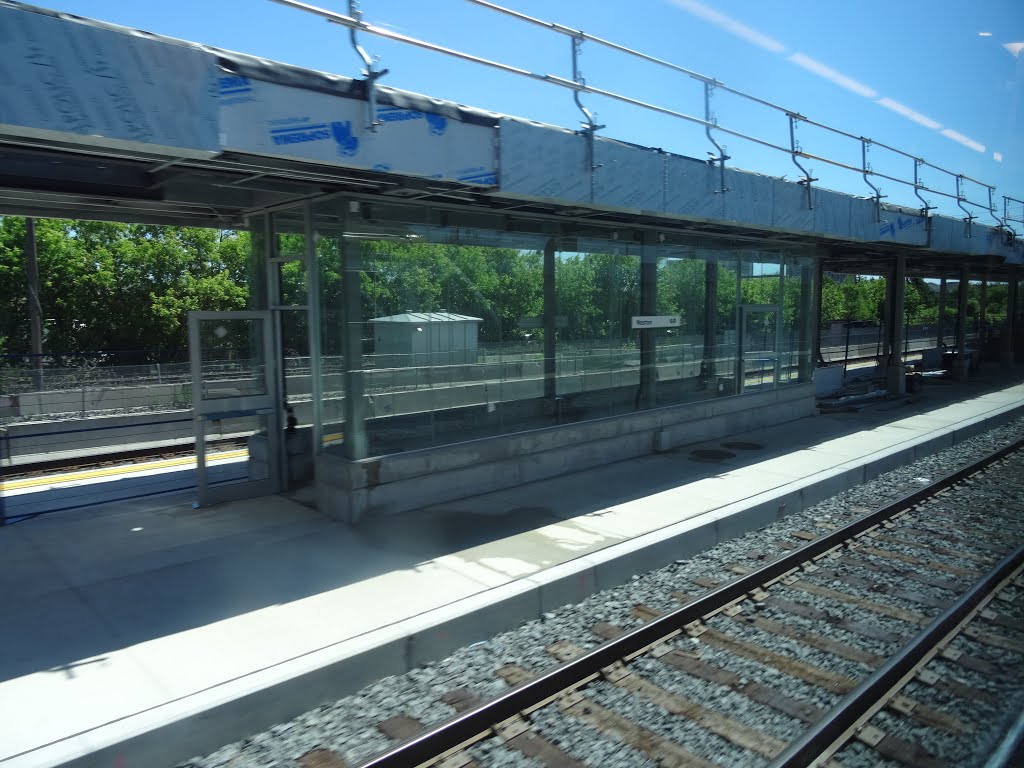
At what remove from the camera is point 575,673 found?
4766 mm

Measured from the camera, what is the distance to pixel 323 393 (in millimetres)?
8266

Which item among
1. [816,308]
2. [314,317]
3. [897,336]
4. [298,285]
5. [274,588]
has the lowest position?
[274,588]

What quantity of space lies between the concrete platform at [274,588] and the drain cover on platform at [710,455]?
695mm

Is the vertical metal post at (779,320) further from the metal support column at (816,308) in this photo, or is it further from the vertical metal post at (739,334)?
the metal support column at (816,308)

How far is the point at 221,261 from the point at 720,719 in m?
28.7

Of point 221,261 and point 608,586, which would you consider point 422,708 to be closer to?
point 608,586

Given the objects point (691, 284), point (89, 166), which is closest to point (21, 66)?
point (89, 166)

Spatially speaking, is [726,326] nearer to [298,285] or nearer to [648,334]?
[648,334]

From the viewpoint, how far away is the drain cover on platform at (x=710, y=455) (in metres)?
11.2

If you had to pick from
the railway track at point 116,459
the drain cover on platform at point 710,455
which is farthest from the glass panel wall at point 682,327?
the railway track at point 116,459

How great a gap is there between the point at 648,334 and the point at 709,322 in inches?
76.0

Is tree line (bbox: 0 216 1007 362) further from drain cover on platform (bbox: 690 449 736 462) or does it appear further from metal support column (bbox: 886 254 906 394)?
metal support column (bbox: 886 254 906 394)

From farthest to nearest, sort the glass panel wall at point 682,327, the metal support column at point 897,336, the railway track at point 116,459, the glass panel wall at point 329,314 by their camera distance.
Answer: the metal support column at point 897,336 < the glass panel wall at point 682,327 < the railway track at point 116,459 < the glass panel wall at point 329,314

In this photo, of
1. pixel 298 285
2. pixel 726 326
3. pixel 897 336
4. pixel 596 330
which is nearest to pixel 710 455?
pixel 596 330
